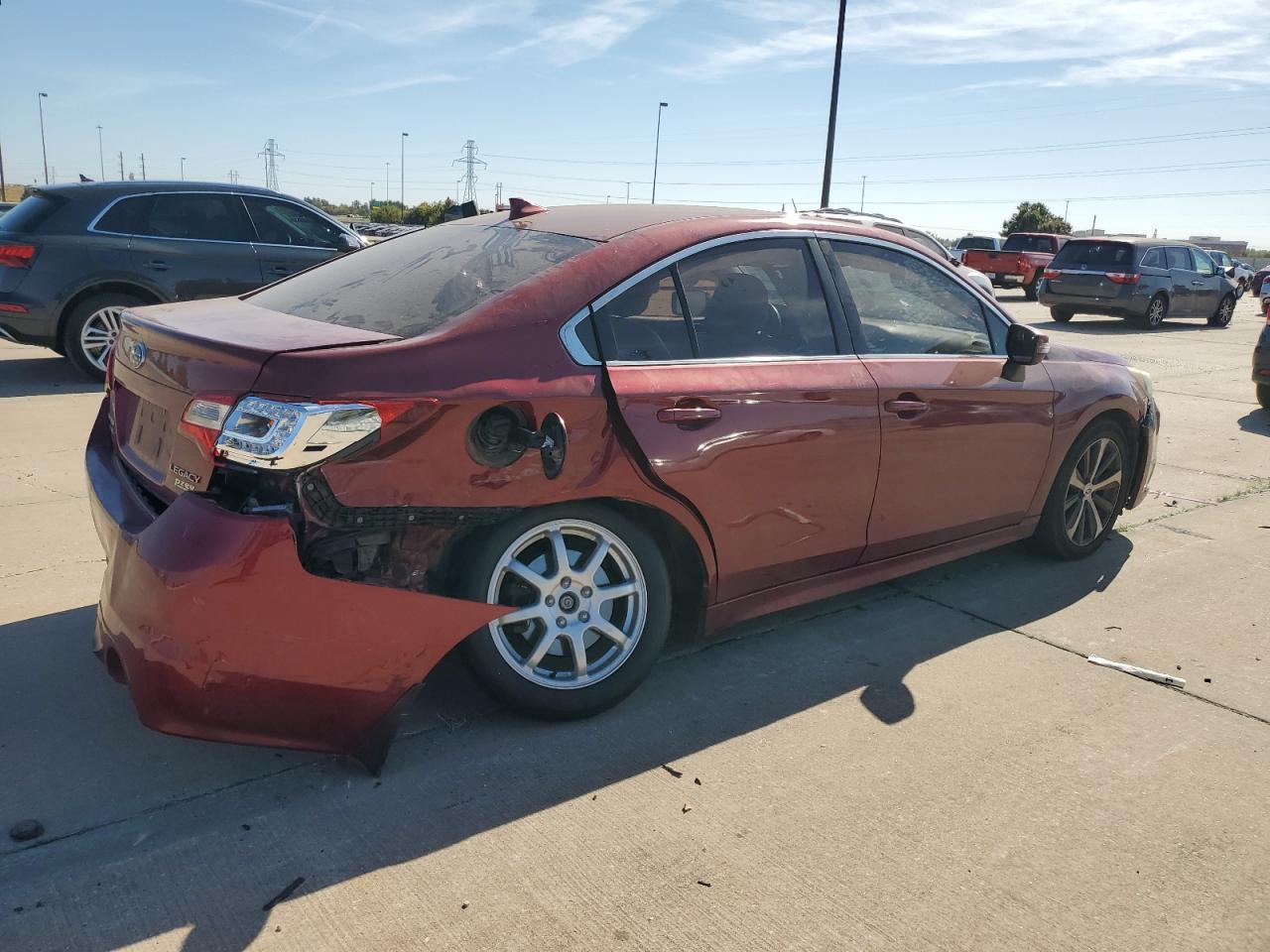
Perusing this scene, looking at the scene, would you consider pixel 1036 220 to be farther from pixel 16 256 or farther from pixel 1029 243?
pixel 16 256

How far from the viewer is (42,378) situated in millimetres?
9383

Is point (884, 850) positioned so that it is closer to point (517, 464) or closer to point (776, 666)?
point (776, 666)

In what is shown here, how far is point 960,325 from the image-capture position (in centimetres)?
449

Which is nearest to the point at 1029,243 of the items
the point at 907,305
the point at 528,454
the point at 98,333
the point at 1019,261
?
the point at 1019,261

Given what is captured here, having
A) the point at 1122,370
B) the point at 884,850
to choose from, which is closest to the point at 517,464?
the point at 884,850

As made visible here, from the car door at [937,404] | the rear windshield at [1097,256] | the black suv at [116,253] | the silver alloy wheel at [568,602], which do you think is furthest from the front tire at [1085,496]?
the rear windshield at [1097,256]

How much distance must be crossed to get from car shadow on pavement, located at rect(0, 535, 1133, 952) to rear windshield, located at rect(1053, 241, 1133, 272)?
17504mm

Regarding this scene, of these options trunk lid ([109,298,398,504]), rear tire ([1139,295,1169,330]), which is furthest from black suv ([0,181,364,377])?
rear tire ([1139,295,1169,330])

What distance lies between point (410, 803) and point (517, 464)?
1.00 meters

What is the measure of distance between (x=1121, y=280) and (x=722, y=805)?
19.2 metres

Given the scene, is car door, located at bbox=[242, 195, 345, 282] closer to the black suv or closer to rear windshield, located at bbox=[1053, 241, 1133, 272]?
the black suv

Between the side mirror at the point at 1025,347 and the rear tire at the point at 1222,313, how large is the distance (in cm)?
A: 2079

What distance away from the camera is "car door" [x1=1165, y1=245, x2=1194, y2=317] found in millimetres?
20656

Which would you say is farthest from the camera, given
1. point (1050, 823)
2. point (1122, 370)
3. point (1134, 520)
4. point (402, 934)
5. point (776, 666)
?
point (1134, 520)
